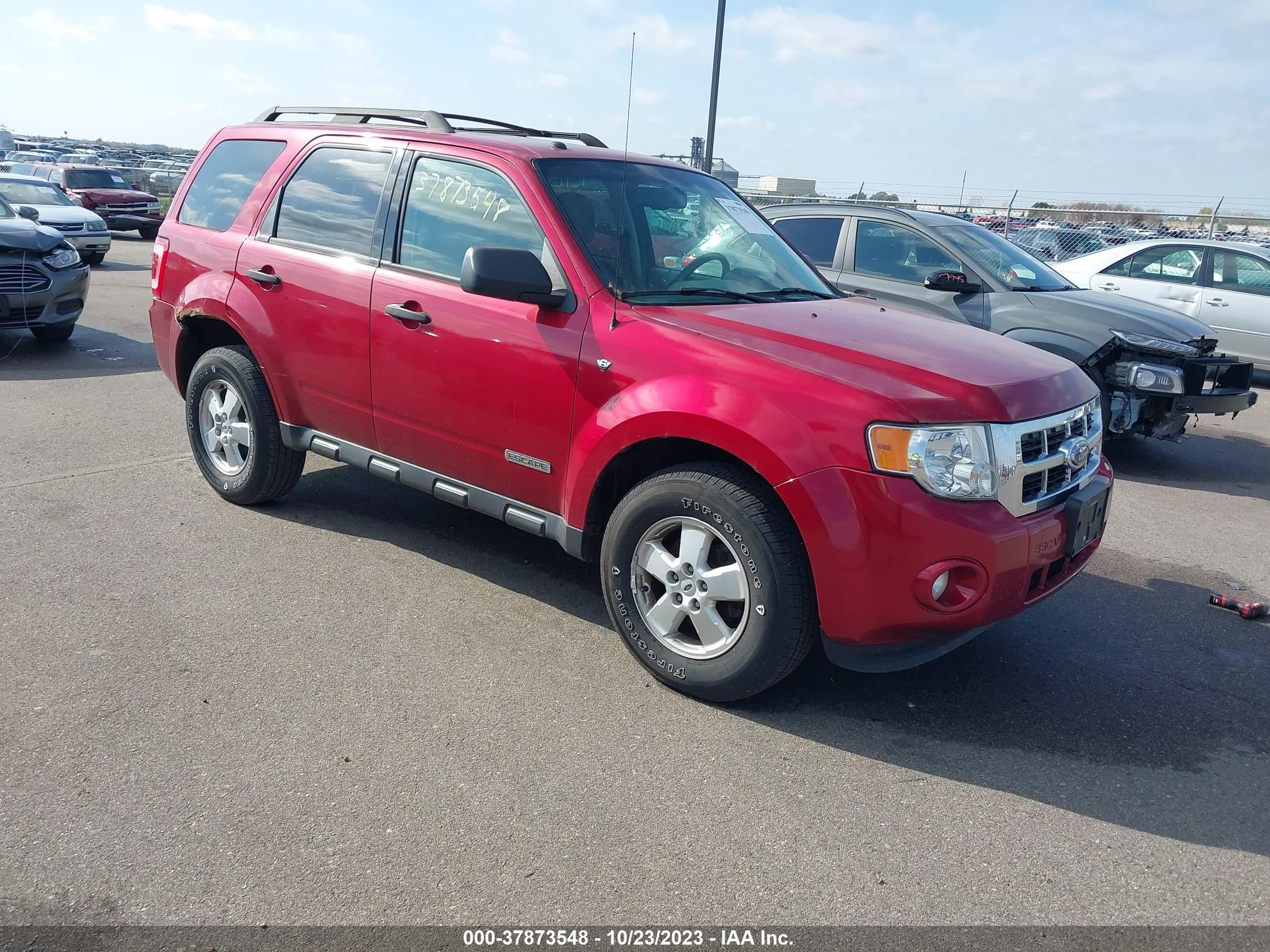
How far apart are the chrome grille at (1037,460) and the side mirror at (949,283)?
3683 millimetres

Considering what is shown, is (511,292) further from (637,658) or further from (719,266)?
(637,658)

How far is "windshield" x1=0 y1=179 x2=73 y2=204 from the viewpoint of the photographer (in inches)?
708

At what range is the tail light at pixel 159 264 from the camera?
5.61 m

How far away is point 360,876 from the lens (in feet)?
8.77

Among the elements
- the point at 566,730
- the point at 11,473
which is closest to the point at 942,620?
the point at 566,730

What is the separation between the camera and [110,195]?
2380cm

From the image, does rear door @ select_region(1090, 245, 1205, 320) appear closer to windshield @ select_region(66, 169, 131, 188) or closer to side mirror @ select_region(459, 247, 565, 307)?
side mirror @ select_region(459, 247, 565, 307)

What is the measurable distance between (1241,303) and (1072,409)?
30.7 ft

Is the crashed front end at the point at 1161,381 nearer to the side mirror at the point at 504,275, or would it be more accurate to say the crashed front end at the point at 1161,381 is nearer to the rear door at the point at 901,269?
the rear door at the point at 901,269

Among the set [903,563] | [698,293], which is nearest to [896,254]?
[698,293]

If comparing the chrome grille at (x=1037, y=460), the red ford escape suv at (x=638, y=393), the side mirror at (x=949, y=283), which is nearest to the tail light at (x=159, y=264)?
the red ford escape suv at (x=638, y=393)

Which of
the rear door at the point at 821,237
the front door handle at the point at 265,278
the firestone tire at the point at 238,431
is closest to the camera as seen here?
the front door handle at the point at 265,278

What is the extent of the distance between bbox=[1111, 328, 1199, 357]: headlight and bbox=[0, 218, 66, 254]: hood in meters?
9.43

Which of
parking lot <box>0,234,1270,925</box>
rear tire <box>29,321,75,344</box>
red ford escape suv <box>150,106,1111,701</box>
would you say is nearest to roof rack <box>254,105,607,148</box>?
red ford escape suv <box>150,106,1111,701</box>
